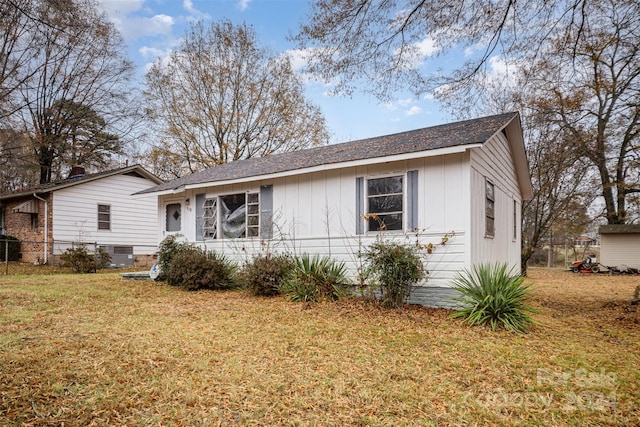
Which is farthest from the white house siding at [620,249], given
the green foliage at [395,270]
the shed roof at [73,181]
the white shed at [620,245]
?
the shed roof at [73,181]

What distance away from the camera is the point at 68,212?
15.4 metres

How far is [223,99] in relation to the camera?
64.0ft

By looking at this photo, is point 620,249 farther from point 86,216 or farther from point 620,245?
point 86,216

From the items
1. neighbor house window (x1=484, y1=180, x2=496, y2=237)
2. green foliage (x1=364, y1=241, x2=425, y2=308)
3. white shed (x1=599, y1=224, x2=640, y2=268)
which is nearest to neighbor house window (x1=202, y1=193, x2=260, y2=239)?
green foliage (x1=364, y1=241, x2=425, y2=308)

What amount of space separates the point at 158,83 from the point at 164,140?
309 centimetres

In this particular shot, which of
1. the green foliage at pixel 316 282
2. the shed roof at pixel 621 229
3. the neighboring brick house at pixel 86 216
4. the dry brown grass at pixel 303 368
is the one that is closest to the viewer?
the dry brown grass at pixel 303 368

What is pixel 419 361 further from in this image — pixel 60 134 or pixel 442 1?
pixel 60 134

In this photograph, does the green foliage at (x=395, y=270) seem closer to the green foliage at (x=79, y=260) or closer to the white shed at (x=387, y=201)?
the white shed at (x=387, y=201)

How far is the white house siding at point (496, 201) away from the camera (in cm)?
702

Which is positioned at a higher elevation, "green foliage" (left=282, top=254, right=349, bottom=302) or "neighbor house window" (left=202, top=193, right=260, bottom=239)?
"neighbor house window" (left=202, top=193, right=260, bottom=239)

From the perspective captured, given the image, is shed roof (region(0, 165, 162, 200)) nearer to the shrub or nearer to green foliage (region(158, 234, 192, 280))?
green foliage (region(158, 234, 192, 280))

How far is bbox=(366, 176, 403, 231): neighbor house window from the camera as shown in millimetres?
7480

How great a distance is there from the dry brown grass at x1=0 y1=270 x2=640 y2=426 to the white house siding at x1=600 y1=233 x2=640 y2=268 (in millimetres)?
14723

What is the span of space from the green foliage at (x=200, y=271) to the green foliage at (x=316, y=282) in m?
2.20
